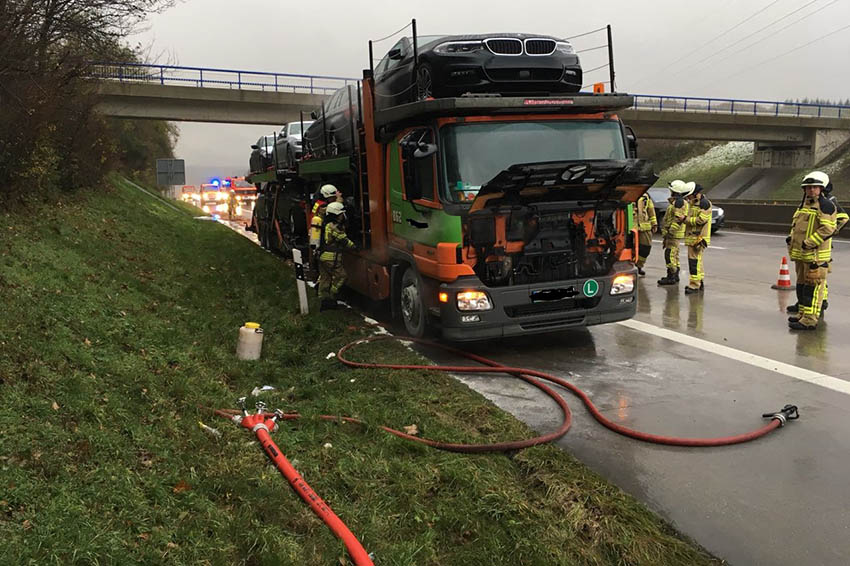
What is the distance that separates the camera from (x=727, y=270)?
1348 centimetres

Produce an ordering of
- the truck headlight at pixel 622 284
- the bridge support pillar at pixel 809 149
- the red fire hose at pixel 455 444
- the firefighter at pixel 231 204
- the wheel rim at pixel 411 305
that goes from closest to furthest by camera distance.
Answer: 1. the red fire hose at pixel 455 444
2. the truck headlight at pixel 622 284
3. the wheel rim at pixel 411 305
4. the firefighter at pixel 231 204
5. the bridge support pillar at pixel 809 149

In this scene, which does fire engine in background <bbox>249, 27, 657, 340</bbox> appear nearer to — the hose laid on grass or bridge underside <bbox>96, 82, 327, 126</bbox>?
the hose laid on grass

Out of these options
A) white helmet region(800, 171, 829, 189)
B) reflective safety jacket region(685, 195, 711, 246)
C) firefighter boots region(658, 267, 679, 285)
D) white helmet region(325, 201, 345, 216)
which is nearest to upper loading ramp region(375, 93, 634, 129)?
white helmet region(325, 201, 345, 216)

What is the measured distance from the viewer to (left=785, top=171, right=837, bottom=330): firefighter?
7.75m

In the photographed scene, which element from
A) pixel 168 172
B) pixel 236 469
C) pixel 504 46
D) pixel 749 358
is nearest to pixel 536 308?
pixel 749 358

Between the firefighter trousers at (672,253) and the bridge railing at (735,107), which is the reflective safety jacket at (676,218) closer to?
the firefighter trousers at (672,253)

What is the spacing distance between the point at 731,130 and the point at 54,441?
45.5 meters

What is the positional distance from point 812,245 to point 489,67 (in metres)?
4.21

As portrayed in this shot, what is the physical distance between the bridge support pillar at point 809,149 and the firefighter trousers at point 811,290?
4125cm

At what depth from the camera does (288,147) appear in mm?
14664

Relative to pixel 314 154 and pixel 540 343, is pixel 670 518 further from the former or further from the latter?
pixel 314 154

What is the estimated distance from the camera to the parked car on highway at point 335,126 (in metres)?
9.42

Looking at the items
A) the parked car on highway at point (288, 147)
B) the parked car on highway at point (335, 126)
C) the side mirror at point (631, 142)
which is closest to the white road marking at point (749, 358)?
the side mirror at point (631, 142)

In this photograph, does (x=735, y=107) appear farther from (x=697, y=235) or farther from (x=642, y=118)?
(x=697, y=235)
